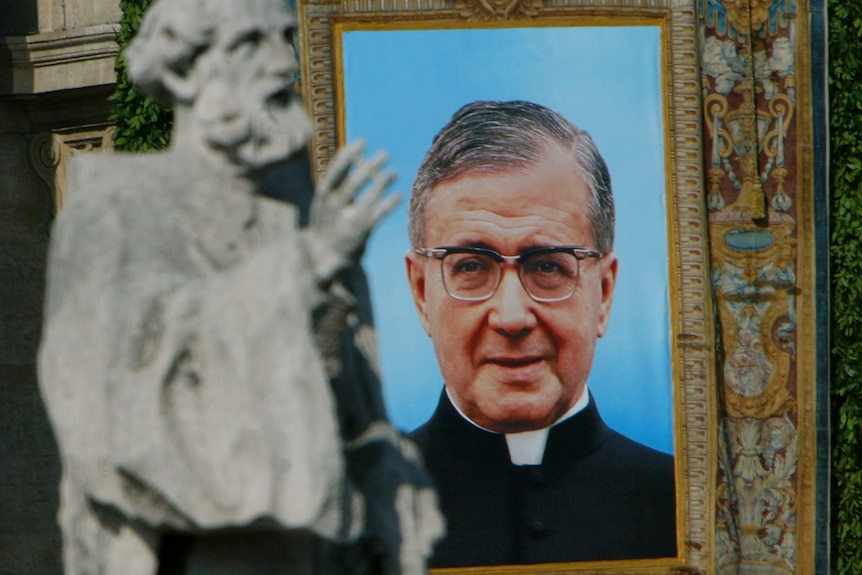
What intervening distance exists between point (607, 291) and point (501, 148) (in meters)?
0.78

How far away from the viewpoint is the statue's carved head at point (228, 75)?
3986 millimetres

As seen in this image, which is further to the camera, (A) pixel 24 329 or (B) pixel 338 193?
(A) pixel 24 329

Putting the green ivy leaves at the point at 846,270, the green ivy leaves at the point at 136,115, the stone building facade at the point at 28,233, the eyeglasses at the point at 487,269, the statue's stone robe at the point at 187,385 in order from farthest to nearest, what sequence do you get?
the stone building facade at the point at 28,233
the green ivy leaves at the point at 846,270
the eyeglasses at the point at 487,269
the green ivy leaves at the point at 136,115
the statue's stone robe at the point at 187,385

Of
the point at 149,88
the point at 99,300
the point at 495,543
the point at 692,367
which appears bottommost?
the point at 495,543

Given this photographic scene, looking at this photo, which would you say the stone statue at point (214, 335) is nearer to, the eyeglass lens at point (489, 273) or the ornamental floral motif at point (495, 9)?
the eyeglass lens at point (489, 273)

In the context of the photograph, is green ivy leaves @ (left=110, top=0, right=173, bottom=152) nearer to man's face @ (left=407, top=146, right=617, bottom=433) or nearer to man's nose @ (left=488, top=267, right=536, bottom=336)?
man's face @ (left=407, top=146, right=617, bottom=433)

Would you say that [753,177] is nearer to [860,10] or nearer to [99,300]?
[860,10]

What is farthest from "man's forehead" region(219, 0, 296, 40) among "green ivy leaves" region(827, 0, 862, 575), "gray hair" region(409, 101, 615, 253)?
"green ivy leaves" region(827, 0, 862, 575)

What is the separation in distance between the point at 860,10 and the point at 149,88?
6583mm

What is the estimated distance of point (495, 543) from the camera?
32.8 ft

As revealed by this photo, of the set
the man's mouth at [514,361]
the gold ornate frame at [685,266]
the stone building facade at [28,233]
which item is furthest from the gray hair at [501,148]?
the stone building facade at [28,233]

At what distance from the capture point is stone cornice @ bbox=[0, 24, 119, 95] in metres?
11.0

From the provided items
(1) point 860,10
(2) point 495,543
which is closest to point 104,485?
(2) point 495,543

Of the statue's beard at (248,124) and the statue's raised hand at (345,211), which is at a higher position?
the statue's beard at (248,124)
